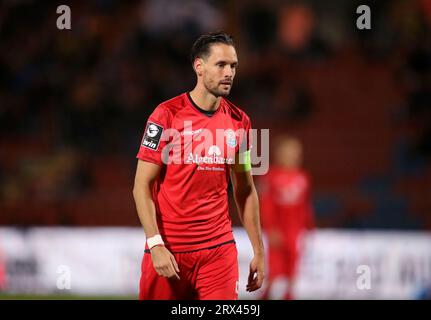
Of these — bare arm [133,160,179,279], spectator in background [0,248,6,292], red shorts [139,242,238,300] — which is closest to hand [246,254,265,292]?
red shorts [139,242,238,300]

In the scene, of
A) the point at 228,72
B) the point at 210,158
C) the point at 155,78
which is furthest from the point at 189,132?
the point at 155,78

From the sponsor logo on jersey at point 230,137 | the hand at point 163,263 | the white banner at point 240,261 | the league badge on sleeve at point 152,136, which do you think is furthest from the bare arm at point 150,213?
the white banner at point 240,261

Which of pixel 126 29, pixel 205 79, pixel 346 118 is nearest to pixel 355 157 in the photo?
pixel 346 118

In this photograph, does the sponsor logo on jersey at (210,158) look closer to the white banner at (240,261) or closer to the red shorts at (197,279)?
the red shorts at (197,279)

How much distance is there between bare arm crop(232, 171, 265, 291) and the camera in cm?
530

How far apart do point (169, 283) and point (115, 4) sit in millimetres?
12538

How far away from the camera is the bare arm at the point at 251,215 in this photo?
530 cm

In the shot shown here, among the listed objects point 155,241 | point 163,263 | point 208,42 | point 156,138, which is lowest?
point 163,263

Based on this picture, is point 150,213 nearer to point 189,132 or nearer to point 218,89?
point 189,132

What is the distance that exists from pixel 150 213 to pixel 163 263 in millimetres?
306

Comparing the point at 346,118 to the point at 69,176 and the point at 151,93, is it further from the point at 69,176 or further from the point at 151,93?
the point at 69,176

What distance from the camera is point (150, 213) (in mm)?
4961

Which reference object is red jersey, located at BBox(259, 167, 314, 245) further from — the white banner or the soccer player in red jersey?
the soccer player in red jersey

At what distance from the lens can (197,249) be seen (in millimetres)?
5164
